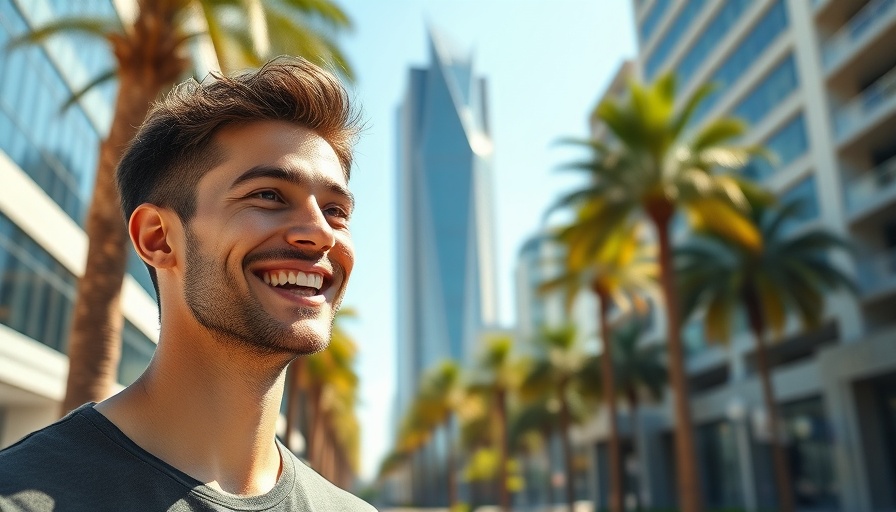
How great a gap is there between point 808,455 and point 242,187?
1577 inches

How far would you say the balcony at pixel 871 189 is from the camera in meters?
28.8

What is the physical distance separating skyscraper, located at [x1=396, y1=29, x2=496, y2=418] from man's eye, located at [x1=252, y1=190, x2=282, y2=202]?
173774mm

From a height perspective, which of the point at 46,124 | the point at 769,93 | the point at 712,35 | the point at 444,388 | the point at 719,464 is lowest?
the point at 719,464

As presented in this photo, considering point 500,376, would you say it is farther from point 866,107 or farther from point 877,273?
point 866,107

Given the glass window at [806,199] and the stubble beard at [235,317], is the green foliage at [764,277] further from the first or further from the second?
the stubble beard at [235,317]

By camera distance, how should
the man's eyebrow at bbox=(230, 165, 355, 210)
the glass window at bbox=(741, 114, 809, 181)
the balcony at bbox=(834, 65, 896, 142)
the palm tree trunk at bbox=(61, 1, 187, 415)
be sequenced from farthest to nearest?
the glass window at bbox=(741, 114, 809, 181)
the balcony at bbox=(834, 65, 896, 142)
the palm tree trunk at bbox=(61, 1, 187, 415)
the man's eyebrow at bbox=(230, 165, 355, 210)

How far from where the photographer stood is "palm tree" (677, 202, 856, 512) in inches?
1104

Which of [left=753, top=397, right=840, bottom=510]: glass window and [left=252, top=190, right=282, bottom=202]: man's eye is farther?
[left=753, top=397, right=840, bottom=510]: glass window

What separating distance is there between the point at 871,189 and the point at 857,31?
20.2 feet

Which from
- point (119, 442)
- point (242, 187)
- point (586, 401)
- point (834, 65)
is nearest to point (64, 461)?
point (119, 442)

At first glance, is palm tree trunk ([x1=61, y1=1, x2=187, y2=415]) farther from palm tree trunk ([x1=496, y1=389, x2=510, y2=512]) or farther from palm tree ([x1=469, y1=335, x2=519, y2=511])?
palm tree trunk ([x1=496, y1=389, x2=510, y2=512])

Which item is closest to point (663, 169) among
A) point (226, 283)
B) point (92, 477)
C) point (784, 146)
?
point (784, 146)

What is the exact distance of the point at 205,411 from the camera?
5.08ft

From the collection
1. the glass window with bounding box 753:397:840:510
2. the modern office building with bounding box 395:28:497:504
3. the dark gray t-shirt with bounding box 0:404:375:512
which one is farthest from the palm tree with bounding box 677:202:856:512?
the modern office building with bounding box 395:28:497:504
